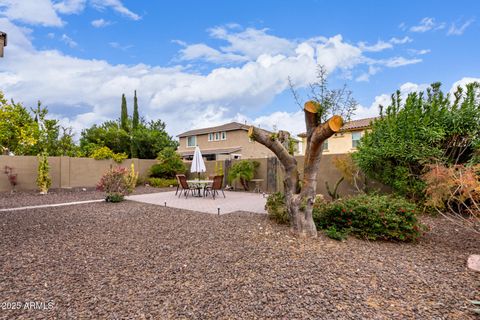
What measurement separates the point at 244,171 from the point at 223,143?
14.3 metres

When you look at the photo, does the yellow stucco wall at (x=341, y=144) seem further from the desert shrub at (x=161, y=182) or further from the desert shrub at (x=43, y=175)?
the desert shrub at (x=43, y=175)

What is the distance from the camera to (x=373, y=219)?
5.10 meters

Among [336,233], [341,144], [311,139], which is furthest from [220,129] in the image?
[336,233]

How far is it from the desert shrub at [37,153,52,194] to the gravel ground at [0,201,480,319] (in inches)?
348

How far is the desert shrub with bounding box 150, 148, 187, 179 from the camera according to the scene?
1767cm

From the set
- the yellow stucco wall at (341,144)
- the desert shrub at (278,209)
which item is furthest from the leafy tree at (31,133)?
the yellow stucco wall at (341,144)

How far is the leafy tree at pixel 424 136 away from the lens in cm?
737

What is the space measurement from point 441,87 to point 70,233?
36.8 feet

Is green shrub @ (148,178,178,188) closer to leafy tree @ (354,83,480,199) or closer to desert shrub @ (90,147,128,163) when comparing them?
desert shrub @ (90,147,128,163)

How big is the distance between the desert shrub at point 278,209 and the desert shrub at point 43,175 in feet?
40.4

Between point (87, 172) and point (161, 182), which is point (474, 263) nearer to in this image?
point (161, 182)

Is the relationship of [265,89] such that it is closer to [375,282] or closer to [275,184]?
[275,184]

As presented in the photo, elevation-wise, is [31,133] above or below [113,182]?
above

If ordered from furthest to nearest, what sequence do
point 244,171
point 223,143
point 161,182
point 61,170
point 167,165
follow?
point 223,143 → point 167,165 → point 161,182 → point 61,170 → point 244,171
